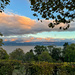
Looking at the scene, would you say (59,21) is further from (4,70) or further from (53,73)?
(4,70)

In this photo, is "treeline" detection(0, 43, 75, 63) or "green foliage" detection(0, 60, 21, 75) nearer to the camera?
"green foliage" detection(0, 60, 21, 75)

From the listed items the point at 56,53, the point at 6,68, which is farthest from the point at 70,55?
the point at 6,68

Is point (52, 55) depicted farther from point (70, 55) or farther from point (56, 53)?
point (70, 55)

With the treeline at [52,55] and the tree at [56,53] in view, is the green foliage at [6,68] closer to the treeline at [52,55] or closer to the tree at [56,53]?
the treeline at [52,55]

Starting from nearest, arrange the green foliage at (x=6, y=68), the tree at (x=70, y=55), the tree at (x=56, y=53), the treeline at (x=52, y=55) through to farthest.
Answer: the green foliage at (x=6, y=68) < the treeline at (x=52, y=55) < the tree at (x=70, y=55) < the tree at (x=56, y=53)

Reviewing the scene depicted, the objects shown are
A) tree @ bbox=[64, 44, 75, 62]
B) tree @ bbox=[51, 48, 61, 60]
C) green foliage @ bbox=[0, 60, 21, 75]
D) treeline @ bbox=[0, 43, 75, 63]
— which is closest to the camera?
green foliage @ bbox=[0, 60, 21, 75]

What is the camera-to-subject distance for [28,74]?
23.8 feet

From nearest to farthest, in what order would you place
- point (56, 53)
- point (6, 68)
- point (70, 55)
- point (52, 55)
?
1. point (6, 68)
2. point (70, 55)
3. point (56, 53)
4. point (52, 55)

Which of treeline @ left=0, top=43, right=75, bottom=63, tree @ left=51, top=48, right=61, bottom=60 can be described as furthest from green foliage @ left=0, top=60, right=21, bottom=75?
tree @ left=51, top=48, right=61, bottom=60

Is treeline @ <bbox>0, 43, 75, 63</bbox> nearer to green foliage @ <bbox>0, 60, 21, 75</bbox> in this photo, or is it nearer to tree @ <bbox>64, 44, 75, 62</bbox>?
tree @ <bbox>64, 44, 75, 62</bbox>

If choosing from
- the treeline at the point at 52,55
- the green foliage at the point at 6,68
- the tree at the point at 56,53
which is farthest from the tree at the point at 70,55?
the green foliage at the point at 6,68

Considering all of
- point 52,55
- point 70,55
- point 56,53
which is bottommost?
point 52,55

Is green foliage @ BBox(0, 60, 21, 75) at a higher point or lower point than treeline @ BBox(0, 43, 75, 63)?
higher

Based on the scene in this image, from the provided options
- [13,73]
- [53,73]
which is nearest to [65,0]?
[53,73]
